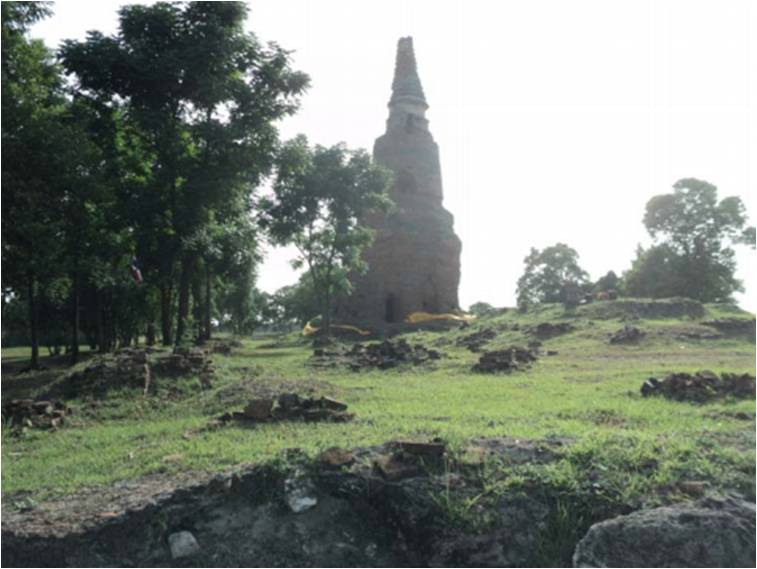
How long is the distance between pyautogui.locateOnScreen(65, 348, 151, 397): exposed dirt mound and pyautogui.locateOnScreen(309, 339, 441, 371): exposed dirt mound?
5.08m

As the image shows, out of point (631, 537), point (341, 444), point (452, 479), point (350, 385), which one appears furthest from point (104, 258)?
point (631, 537)

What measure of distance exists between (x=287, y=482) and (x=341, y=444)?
1024 millimetres

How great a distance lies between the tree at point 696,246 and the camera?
117 feet

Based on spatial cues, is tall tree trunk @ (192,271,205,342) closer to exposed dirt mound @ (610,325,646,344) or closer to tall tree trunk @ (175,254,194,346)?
tall tree trunk @ (175,254,194,346)

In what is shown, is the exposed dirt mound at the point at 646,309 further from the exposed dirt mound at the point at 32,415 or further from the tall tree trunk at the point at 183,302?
the exposed dirt mound at the point at 32,415

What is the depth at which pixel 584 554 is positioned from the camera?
165 inches

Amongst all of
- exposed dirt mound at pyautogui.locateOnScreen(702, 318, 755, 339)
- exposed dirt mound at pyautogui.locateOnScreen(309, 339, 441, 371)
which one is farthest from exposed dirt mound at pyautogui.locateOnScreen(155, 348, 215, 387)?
exposed dirt mound at pyautogui.locateOnScreen(702, 318, 755, 339)

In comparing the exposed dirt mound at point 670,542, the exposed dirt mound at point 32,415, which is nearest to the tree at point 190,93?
the exposed dirt mound at point 32,415

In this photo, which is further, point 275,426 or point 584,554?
point 275,426

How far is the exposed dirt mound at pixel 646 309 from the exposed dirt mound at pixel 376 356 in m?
9.68

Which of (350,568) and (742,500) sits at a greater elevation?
(742,500)

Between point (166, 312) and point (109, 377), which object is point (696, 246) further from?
point (109, 377)

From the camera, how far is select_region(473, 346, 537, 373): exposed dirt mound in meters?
14.2

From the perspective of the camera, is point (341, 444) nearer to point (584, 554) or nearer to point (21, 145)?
point (584, 554)
